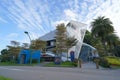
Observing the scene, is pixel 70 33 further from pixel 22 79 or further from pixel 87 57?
pixel 22 79

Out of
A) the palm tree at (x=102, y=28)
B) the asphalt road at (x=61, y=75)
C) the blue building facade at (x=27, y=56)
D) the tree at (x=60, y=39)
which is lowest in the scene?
the asphalt road at (x=61, y=75)

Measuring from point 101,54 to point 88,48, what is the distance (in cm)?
579

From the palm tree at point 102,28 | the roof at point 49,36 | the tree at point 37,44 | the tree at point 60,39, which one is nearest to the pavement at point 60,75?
the tree at point 60,39

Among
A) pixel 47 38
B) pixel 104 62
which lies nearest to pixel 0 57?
pixel 47 38

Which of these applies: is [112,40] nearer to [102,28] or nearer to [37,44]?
[102,28]

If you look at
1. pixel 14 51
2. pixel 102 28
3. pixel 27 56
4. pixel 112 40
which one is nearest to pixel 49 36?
pixel 14 51

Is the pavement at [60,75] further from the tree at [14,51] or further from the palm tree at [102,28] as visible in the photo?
the tree at [14,51]

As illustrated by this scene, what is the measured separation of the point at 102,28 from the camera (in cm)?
5700

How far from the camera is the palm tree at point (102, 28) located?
188ft

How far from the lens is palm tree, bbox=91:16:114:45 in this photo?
5719 cm

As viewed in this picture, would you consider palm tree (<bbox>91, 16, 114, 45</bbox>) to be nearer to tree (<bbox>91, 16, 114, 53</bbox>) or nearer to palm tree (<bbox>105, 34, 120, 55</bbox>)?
tree (<bbox>91, 16, 114, 53</bbox>)

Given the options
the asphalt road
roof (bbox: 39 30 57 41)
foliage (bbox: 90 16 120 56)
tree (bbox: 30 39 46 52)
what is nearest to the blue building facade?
tree (bbox: 30 39 46 52)

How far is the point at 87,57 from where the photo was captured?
54906 millimetres

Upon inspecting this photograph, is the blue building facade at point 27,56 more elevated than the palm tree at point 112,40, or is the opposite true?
the palm tree at point 112,40
